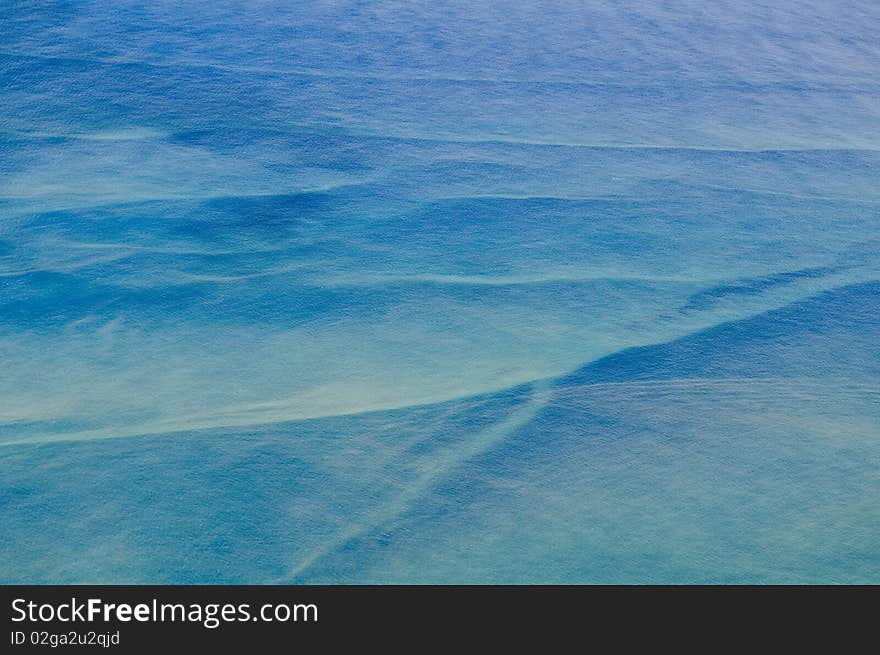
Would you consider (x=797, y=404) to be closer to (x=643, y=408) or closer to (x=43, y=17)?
(x=643, y=408)

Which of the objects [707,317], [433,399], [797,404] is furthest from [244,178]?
[797,404]

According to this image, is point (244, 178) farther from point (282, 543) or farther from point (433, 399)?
→ point (282, 543)

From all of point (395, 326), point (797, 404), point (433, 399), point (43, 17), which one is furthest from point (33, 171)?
point (797, 404)

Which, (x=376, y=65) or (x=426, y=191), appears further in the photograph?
(x=376, y=65)

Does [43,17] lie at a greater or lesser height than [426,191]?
greater
